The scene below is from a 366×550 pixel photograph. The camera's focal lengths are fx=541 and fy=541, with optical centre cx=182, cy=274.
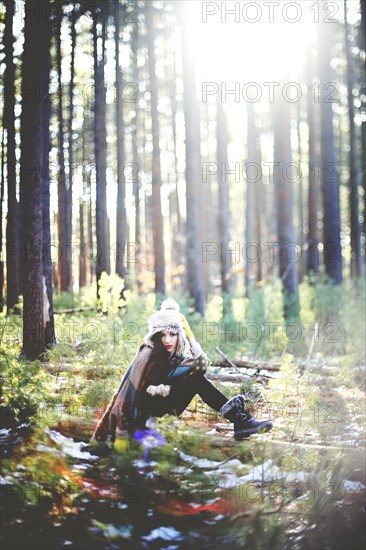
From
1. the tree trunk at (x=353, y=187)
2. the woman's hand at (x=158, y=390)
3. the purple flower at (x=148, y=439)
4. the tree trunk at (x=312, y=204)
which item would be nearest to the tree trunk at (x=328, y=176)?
the tree trunk at (x=312, y=204)

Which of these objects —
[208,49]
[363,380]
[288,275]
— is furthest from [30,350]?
[208,49]

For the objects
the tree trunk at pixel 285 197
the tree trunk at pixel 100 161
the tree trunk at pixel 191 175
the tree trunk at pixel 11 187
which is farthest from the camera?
the tree trunk at pixel 100 161

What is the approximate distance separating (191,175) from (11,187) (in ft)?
15.3

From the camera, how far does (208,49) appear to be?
2100cm

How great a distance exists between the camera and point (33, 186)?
8.68 meters

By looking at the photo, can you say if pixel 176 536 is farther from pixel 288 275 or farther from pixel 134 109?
pixel 134 109

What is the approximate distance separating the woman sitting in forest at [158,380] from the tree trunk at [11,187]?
8092mm

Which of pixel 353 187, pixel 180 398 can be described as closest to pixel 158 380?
pixel 180 398

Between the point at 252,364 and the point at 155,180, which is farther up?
the point at 155,180

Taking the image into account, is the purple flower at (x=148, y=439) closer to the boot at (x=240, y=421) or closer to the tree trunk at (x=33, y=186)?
the boot at (x=240, y=421)

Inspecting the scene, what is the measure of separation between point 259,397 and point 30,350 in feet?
12.4

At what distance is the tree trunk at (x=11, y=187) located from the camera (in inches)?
486

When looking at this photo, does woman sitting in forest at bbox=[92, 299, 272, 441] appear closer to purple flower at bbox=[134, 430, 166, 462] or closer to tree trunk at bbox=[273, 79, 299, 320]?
purple flower at bbox=[134, 430, 166, 462]

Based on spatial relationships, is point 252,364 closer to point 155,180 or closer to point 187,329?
point 187,329
